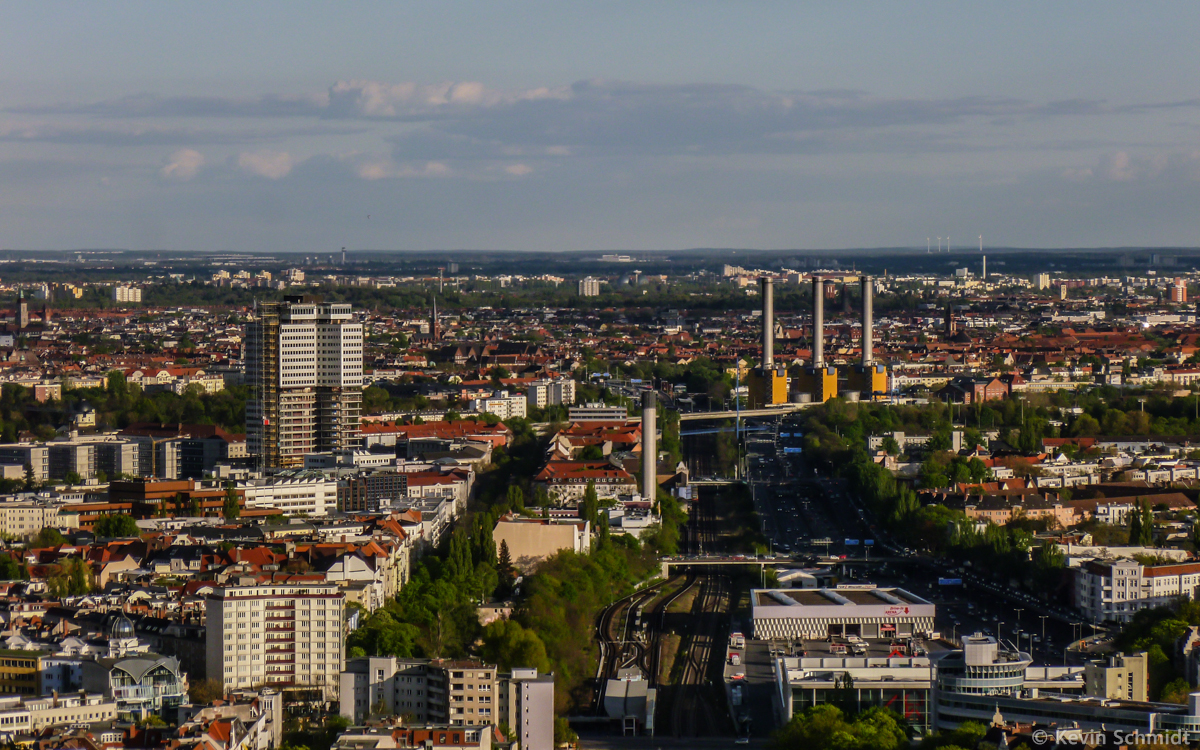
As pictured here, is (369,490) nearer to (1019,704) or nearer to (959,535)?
(959,535)

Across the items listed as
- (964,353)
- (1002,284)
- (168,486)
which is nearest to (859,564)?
(168,486)

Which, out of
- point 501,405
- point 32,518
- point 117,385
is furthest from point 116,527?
point 117,385

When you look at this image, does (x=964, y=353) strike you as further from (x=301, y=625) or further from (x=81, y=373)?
(x=301, y=625)

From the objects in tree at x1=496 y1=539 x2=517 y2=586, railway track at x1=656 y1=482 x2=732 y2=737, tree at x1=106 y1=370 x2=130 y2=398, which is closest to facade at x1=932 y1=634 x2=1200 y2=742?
railway track at x1=656 y1=482 x2=732 y2=737

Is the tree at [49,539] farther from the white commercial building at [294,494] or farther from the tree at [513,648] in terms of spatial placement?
the tree at [513,648]

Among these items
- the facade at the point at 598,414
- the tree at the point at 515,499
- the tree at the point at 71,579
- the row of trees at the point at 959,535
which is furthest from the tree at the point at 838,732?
the facade at the point at 598,414
